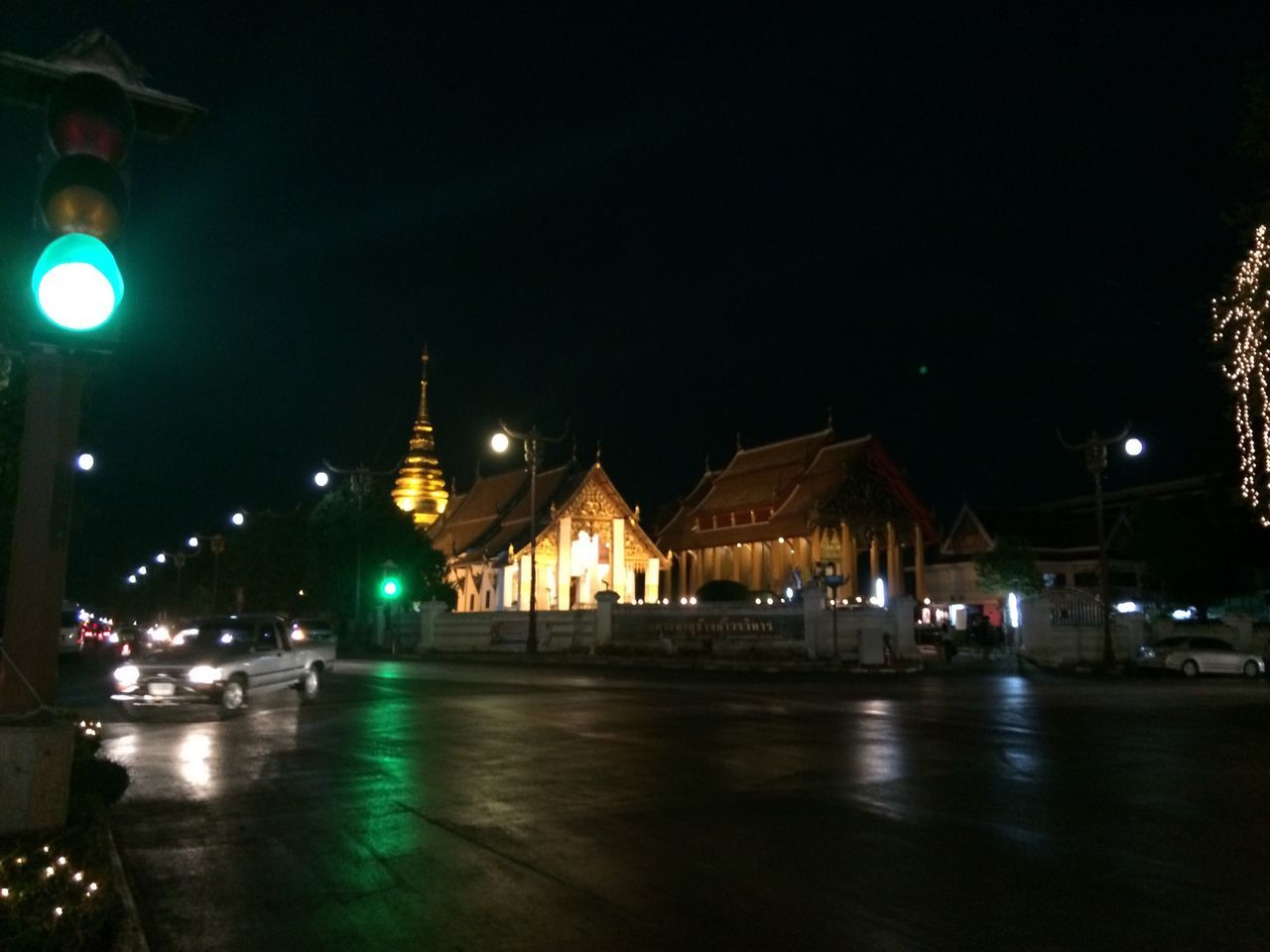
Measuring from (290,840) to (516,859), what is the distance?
1876mm

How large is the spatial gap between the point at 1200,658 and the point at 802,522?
76.5ft

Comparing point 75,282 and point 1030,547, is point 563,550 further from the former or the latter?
point 75,282

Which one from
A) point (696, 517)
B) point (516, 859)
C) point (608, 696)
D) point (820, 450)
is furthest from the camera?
point (696, 517)

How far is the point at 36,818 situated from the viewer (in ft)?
16.8

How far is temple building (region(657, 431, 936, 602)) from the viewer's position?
182 ft

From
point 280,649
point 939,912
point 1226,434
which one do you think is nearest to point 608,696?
point 280,649

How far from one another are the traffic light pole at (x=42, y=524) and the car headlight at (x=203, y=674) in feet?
45.4

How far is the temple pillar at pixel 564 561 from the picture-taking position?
5853 cm

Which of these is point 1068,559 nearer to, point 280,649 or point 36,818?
point 280,649

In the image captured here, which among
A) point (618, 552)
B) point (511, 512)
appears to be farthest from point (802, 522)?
point (511, 512)

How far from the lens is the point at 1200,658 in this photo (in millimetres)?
34406

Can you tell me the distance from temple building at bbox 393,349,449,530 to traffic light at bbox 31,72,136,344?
72254 millimetres

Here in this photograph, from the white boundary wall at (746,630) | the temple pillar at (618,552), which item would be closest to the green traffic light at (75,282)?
the white boundary wall at (746,630)

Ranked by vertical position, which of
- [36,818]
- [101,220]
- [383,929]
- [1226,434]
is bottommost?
[383,929]
